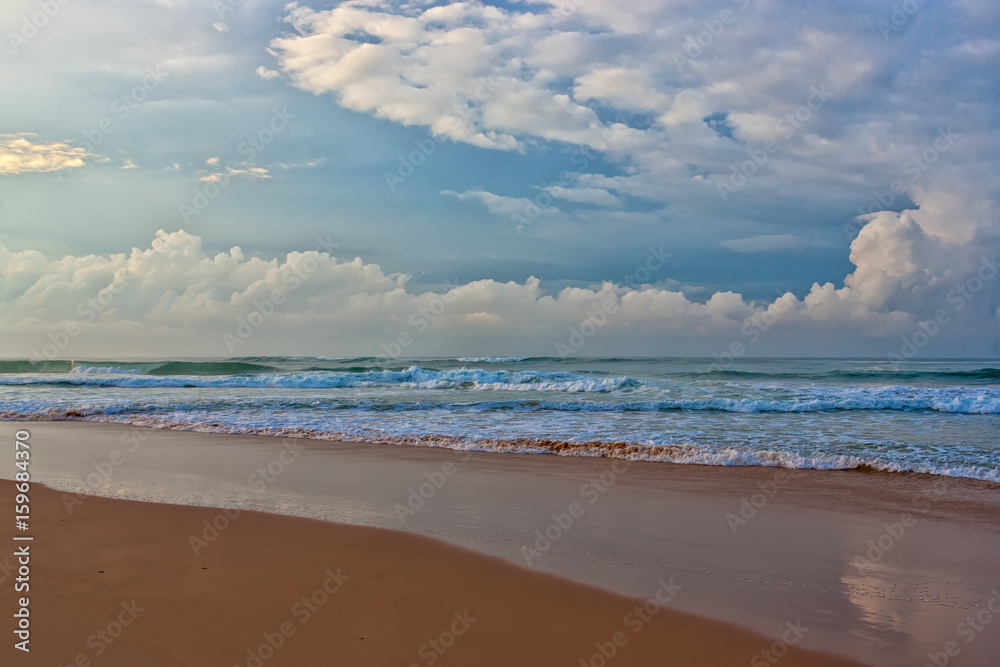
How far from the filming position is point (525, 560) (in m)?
5.10

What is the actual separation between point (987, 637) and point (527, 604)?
295cm

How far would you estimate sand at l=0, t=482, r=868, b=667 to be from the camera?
11.4 feet

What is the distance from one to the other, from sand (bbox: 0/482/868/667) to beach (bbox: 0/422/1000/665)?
0.7 inches

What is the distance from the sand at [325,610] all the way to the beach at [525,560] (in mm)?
18

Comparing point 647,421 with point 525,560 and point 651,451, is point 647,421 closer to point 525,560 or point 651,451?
point 651,451

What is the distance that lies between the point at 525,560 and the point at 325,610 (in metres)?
1.74

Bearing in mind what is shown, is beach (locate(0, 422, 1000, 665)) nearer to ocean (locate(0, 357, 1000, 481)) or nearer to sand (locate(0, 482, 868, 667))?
sand (locate(0, 482, 868, 667))

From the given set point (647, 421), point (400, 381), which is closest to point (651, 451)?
point (647, 421)

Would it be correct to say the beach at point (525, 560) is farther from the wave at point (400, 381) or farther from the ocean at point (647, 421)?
the wave at point (400, 381)

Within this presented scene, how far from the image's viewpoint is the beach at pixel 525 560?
3705mm

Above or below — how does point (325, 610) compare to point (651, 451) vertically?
above

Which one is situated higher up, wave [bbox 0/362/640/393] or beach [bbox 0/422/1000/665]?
beach [bbox 0/422/1000/665]

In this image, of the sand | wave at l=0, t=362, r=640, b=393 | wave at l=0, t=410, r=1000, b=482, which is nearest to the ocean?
wave at l=0, t=410, r=1000, b=482

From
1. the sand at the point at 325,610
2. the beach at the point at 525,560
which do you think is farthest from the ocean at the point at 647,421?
the sand at the point at 325,610
